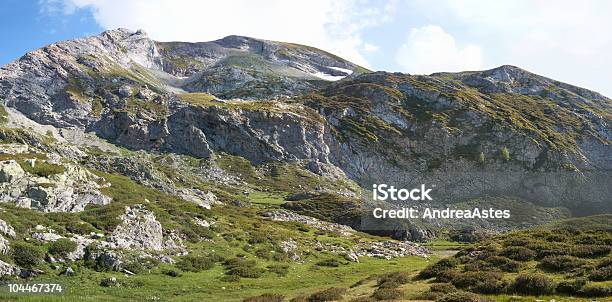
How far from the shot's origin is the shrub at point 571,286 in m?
21.2

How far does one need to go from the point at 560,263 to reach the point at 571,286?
520cm

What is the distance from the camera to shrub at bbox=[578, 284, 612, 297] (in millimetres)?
19938

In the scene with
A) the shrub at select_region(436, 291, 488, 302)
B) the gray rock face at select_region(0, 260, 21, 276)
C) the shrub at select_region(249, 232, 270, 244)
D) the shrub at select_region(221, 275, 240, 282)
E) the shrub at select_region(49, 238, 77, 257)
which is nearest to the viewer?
the shrub at select_region(436, 291, 488, 302)

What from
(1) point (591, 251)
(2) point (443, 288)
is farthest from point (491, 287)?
(1) point (591, 251)

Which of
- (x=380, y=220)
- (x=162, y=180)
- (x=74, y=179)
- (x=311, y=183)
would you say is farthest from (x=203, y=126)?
(x=74, y=179)

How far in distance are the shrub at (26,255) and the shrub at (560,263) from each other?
36903mm

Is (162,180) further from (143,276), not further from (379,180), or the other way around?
(379,180)

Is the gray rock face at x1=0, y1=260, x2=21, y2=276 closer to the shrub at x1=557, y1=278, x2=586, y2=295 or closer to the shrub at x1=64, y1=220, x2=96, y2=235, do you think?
the shrub at x1=64, y1=220, x2=96, y2=235

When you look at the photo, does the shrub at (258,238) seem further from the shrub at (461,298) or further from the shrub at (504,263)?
the shrub at (461,298)

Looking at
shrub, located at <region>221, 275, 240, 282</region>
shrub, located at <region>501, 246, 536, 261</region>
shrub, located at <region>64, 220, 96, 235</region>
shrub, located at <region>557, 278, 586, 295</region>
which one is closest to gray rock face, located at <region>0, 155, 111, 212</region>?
shrub, located at <region>64, 220, 96, 235</region>

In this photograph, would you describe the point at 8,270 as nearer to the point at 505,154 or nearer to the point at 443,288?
the point at 443,288

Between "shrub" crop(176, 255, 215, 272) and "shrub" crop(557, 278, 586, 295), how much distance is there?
30.3 m

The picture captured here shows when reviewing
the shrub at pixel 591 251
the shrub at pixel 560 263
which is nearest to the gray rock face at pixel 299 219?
the shrub at pixel 591 251

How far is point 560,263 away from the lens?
26188 millimetres
